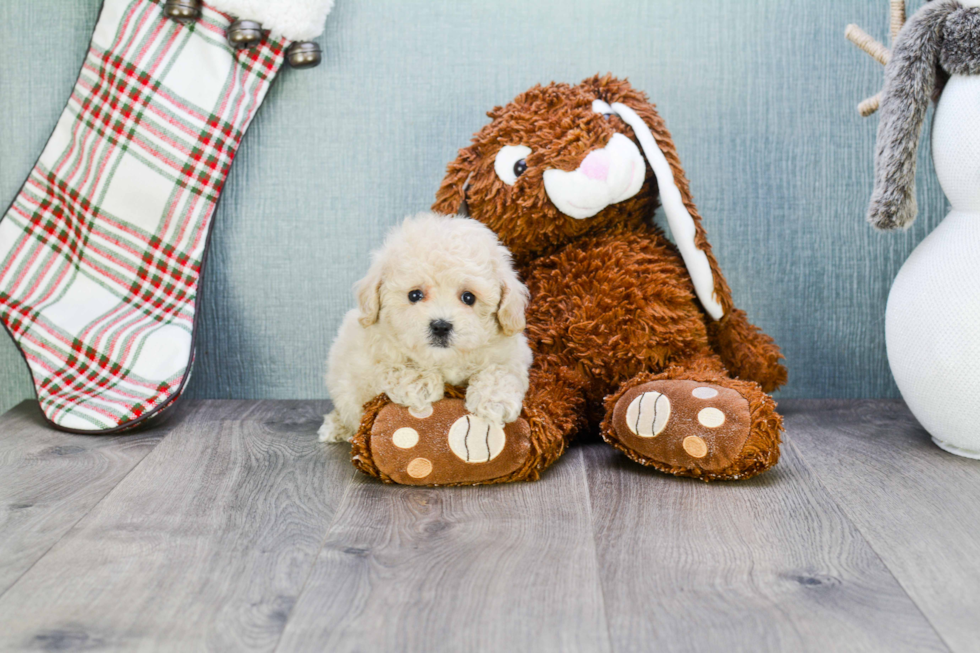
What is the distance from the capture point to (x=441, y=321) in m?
1.07

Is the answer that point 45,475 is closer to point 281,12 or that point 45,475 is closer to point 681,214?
point 281,12

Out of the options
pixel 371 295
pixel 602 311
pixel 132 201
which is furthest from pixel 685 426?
pixel 132 201

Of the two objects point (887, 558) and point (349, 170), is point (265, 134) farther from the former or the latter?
point (887, 558)

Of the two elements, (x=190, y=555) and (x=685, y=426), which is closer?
(x=190, y=555)

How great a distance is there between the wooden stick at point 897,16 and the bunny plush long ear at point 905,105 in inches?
2.4

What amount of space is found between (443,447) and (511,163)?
0.45m

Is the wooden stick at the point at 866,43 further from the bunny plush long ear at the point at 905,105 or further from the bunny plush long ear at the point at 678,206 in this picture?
the bunny plush long ear at the point at 678,206

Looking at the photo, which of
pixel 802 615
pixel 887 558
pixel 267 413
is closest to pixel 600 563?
pixel 802 615

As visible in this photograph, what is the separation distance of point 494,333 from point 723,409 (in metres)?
0.32

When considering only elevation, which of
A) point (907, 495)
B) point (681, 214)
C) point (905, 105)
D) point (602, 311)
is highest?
point (905, 105)

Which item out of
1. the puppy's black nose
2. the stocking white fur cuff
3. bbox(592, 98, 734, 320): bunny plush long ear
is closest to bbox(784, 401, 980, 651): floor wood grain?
bbox(592, 98, 734, 320): bunny plush long ear

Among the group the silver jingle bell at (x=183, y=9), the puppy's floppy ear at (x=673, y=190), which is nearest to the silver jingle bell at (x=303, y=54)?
the silver jingle bell at (x=183, y=9)

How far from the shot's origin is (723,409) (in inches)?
44.7

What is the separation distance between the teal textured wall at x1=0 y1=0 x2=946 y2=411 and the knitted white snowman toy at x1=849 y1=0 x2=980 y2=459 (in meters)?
0.29
